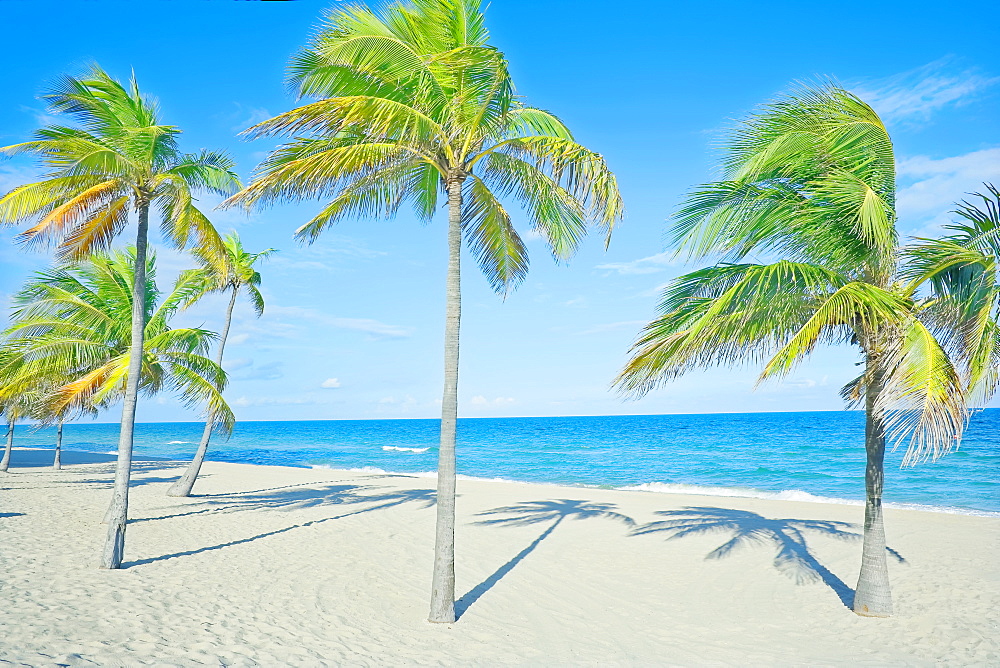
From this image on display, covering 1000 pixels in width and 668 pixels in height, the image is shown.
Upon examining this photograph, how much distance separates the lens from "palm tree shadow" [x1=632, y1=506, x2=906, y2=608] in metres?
9.00

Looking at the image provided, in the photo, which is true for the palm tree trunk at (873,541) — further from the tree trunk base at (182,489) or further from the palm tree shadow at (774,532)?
the tree trunk base at (182,489)

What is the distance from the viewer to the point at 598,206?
6875 mm

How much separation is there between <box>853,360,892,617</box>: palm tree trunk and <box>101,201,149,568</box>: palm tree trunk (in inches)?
337

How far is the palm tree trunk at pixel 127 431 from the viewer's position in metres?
7.66

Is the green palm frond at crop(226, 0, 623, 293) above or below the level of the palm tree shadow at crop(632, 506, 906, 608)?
above

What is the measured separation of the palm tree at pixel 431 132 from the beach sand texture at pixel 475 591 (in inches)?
48.4

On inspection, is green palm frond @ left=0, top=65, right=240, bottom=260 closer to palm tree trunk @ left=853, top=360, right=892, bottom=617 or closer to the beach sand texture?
the beach sand texture

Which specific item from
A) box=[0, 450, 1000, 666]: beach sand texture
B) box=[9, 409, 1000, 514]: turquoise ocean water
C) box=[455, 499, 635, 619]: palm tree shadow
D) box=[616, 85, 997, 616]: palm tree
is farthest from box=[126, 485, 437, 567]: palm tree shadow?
box=[616, 85, 997, 616]: palm tree

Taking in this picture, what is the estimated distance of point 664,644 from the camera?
6.26 metres

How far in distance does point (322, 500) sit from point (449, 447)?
36.8ft

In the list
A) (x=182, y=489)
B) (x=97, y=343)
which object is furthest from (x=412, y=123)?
(x=182, y=489)

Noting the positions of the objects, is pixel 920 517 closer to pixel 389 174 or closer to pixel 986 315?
pixel 986 315

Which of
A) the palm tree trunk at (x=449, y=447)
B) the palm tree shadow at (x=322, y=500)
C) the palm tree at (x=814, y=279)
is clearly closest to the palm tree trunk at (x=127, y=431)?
the palm tree shadow at (x=322, y=500)

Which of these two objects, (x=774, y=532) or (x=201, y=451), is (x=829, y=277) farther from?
(x=201, y=451)
